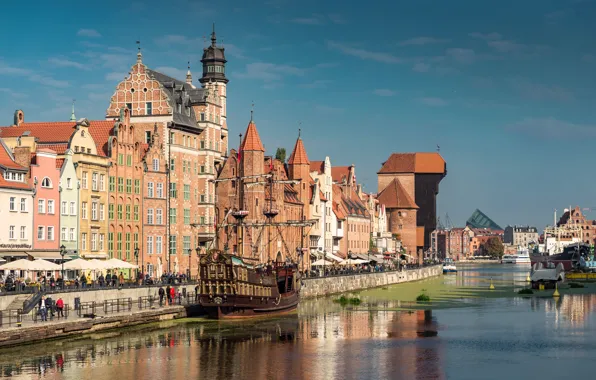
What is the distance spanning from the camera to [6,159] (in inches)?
3228

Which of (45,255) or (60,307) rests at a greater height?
(45,255)

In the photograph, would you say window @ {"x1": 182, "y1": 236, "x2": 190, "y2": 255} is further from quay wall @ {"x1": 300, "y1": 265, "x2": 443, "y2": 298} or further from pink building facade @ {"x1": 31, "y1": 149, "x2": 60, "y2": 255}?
pink building facade @ {"x1": 31, "y1": 149, "x2": 60, "y2": 255}

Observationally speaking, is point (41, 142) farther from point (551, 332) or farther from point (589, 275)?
point (589, 275)

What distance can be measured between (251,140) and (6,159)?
125ft

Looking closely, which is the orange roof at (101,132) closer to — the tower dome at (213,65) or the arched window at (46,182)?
the arched window at (46,182)

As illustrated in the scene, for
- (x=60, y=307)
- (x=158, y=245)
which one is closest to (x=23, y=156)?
(x=60, y=307)

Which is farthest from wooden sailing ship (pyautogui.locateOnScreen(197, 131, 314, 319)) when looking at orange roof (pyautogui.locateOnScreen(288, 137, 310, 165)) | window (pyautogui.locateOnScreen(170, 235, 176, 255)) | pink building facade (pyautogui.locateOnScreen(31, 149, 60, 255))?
orange roof (pyautogui.locateOnScreen(288, 137, 310, 165))

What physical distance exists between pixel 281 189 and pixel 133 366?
227 ft

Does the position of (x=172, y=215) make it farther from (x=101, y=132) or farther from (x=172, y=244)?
(x=101, y=132)

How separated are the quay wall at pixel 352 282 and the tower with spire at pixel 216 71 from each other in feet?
69.8

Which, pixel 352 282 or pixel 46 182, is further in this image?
pixel 352 282

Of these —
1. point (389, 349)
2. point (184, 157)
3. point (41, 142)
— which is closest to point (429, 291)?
point (184, 157)

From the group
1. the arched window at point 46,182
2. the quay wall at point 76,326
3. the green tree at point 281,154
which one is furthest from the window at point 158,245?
the green tree at point 281,154

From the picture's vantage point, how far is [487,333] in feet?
235
